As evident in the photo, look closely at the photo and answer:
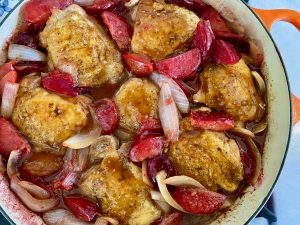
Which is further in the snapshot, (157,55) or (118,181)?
(157,55)

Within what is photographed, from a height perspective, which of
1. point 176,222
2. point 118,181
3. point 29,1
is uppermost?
point 29,1

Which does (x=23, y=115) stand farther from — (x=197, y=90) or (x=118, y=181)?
(x=197, y=90)

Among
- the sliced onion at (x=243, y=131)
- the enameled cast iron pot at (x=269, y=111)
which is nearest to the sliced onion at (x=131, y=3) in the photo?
the enameled cast iron pot at (x=269, y=111)

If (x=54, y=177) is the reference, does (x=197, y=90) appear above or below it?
above

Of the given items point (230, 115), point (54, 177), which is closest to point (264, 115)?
point (230, 115)

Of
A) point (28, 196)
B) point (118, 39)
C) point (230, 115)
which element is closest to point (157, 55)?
point (118, 39)
